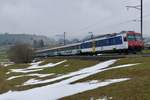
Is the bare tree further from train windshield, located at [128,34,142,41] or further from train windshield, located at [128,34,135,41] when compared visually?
train windshield, located at [128,34,135,41]

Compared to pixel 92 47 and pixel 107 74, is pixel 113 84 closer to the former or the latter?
pixel 107 74

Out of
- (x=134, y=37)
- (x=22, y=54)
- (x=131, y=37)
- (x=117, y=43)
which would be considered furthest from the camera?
(x=22, y=54)

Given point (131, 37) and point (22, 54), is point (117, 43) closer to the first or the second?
point (131, 37)

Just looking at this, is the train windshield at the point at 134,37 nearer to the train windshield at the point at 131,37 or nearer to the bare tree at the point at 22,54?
the train windshield at the point at 131,37

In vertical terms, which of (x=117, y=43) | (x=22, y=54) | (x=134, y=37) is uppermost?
(x=134, y=37)

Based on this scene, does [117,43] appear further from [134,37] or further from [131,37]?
[134,37]

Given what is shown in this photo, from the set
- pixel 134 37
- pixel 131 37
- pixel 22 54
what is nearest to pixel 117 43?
pixel 131 37

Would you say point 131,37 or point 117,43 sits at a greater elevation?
point 131,37

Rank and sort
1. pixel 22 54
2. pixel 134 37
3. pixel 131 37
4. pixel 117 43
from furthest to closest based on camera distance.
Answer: pixel 22 54, pixel 117 43, pixel 134 37, pixel 131 37

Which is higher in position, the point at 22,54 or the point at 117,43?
the point at 117,43

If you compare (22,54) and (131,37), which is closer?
(131,37)

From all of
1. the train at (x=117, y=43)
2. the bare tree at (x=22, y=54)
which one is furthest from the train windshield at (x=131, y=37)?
the bare tree at (x=22, y=54)

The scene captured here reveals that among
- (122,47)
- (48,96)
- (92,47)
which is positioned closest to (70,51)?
(92,47)

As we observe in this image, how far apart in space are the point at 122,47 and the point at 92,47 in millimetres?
15468
